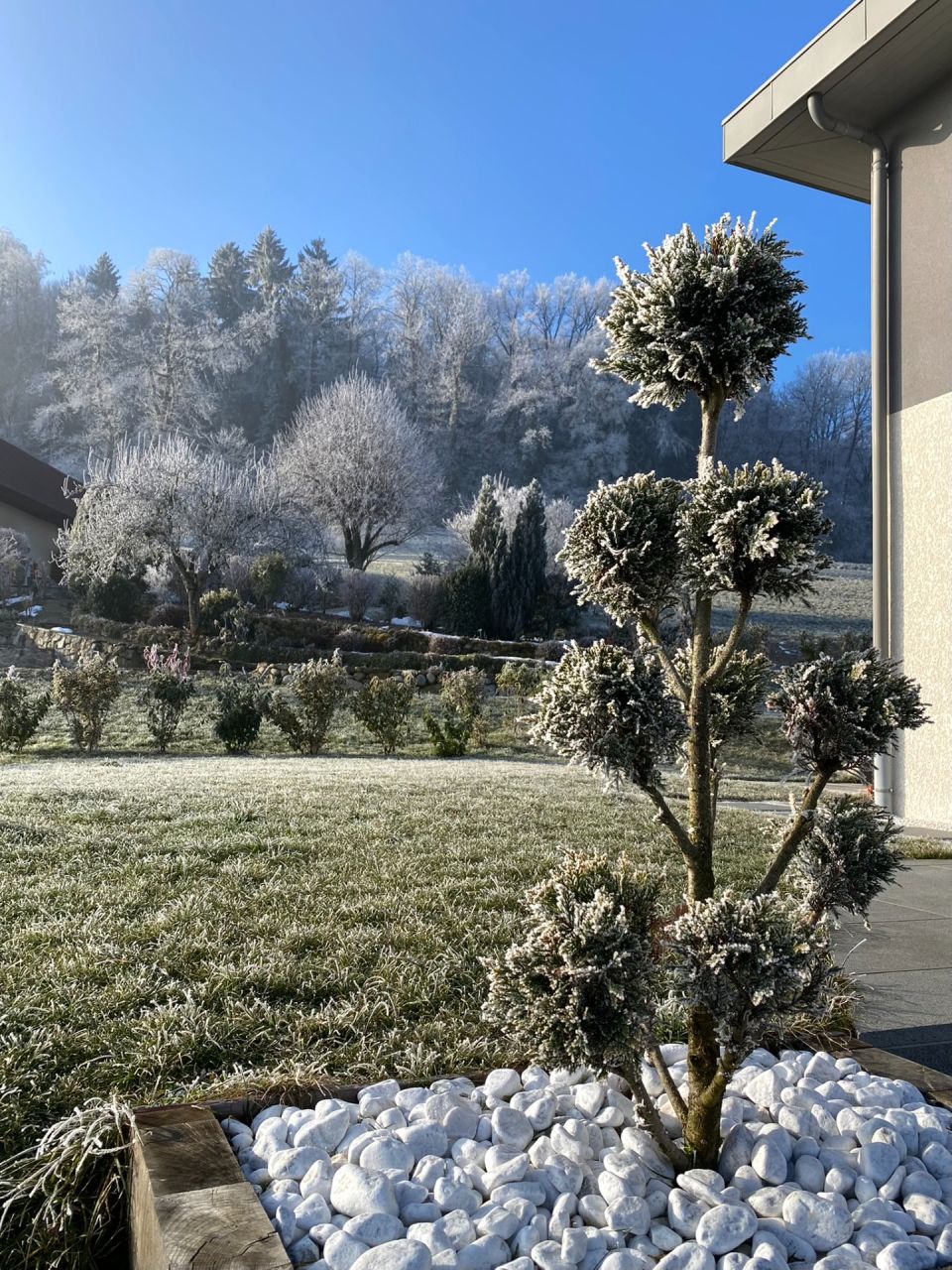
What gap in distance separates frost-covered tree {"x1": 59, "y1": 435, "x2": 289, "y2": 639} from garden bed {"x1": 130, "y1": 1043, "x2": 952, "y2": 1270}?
53.6ft

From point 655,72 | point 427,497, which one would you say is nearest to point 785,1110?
point 655,72

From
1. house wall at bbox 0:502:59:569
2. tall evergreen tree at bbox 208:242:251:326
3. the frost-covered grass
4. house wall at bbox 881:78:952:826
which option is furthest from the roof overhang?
tall evergreen tree at bbox 208:242:251:326

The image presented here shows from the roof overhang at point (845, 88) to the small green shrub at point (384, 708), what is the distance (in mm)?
6309

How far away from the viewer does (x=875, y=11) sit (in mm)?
5789

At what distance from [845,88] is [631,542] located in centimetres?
618

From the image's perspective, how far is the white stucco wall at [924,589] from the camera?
20.7 ft

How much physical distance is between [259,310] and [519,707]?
3795cm

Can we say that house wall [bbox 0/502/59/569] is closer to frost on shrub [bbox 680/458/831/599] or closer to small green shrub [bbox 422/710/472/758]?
small green shrub [bbox 422/710/472/758]

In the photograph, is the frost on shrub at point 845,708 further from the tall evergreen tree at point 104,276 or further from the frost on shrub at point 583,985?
the tall evergreen tree at point 104,276

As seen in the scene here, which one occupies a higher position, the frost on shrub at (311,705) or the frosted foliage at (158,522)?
the frosted foliage at (158,522)

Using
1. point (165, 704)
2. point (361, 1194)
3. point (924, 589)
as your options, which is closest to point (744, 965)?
point (361, 1194)

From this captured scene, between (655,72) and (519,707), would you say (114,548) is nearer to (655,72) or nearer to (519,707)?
(519,707)

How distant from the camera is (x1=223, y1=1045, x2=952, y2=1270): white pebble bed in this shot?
1.38 metres

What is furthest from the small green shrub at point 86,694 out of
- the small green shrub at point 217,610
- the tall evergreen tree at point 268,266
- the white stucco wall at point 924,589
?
the tall evergreen tree at point 268,266
